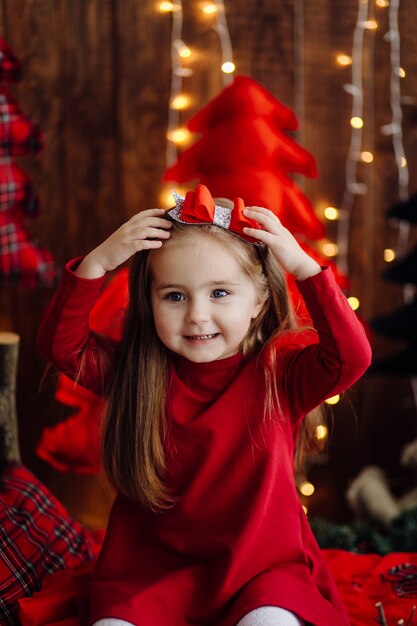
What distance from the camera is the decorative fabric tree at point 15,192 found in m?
1.92

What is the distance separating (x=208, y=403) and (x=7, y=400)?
65 cm

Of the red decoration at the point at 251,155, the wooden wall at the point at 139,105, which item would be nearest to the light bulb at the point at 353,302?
the wooden wall at the point at 139,105

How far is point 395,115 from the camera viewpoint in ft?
6.96

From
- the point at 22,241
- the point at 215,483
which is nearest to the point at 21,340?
the point at 22,241

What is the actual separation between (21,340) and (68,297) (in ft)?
3.22

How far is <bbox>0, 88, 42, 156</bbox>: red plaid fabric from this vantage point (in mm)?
1910

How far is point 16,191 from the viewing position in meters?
1.95

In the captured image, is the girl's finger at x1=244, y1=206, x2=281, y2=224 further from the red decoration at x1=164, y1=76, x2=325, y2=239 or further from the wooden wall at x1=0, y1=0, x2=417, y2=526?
the wooden wall at x1=0, y1=0, x2=417, y2=526

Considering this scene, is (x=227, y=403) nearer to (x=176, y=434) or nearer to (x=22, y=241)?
(x=176, y=434)

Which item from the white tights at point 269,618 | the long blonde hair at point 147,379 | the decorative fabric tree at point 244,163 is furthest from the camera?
the decorative fabric tree at point 244,163

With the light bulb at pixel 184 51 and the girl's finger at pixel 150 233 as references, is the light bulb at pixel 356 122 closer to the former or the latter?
the light bulb at pixel 184 51

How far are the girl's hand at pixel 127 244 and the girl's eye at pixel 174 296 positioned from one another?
0.25ft

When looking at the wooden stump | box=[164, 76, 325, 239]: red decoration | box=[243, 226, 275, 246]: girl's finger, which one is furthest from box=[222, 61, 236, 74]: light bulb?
Answer: box=[243, 226, 275, 246]: girl's finger

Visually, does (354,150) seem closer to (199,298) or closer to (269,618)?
(199,298)
